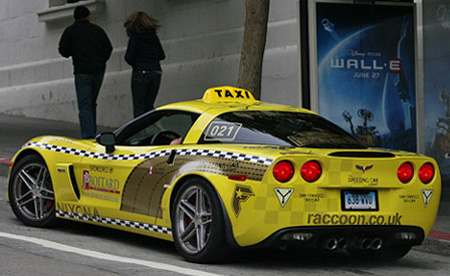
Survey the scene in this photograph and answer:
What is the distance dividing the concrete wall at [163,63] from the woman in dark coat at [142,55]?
241 cm

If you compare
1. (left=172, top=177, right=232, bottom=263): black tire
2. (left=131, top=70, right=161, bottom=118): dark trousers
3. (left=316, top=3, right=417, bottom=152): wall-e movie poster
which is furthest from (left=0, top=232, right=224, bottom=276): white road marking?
(left=131, top=70, right=161, bottom=118): dark trousers

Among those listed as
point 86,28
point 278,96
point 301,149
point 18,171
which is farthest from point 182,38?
point 301,149

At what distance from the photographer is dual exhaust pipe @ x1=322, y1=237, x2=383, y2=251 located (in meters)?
7.09

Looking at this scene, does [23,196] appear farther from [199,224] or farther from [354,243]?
[354,243]

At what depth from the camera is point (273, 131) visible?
7555 millimetres

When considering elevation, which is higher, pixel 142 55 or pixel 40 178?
pixel 142 55

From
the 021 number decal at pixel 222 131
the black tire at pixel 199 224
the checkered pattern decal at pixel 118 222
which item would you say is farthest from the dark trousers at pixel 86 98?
the black tire at pixel 199 224

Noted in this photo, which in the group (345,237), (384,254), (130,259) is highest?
(345,237)

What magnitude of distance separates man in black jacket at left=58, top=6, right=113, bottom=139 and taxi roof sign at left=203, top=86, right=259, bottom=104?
5.01 metres

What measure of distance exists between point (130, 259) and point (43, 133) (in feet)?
34.2

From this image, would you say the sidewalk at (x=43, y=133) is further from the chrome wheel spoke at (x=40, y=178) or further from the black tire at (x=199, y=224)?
the chrome wheel spoke at (x=40, y=178)

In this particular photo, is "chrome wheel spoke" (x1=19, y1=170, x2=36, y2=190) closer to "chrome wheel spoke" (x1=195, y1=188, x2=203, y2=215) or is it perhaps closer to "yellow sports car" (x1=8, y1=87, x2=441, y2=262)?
"yellow sports car" (x1=8, y1=87, x2=441, y2=262)

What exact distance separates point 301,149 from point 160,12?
37.7 feet

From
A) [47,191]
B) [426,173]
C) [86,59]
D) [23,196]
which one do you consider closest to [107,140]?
[47,191]
